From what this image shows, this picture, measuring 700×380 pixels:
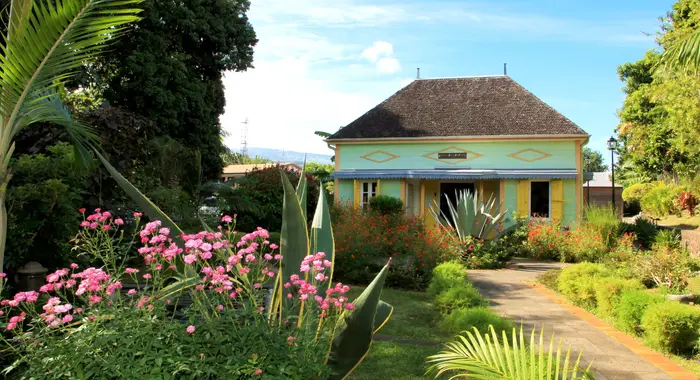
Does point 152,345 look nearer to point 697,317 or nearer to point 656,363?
point 656,363

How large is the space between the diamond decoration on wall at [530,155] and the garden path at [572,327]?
7632 mm

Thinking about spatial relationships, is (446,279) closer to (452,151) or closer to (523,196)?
(523,196)

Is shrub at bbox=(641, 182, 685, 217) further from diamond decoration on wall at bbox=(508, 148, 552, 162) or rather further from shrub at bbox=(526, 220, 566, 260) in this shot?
shrub at bbox=(526, 220, 566, 260)

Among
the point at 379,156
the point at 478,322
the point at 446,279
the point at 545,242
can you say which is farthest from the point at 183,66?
the point at 478,322

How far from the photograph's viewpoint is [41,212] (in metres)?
4.62

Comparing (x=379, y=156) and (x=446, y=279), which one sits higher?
(x=379, y=156)

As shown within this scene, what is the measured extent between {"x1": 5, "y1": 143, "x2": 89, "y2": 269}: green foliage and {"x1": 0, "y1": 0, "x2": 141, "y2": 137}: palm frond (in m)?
1.25

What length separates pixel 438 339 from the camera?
5.56 meters

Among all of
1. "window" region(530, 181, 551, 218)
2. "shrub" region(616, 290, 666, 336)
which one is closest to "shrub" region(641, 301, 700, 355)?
"shrub" region(616, 290, 666, 336)

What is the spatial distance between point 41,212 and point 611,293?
6.75 metres

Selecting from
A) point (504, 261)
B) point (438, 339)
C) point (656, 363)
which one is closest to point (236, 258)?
point (438, 339)

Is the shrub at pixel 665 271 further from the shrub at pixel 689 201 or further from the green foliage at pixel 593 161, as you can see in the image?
the green foliage at pixel 593 161

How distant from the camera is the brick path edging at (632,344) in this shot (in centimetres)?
451

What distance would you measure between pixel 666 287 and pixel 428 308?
141 inches
